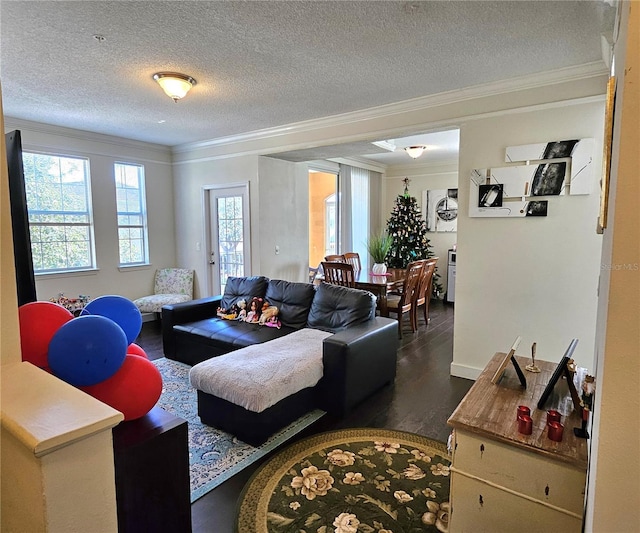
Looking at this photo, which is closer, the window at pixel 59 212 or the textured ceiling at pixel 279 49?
the textured ceiling at pixel 279 49

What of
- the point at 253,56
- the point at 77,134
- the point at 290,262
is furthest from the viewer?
the point at 290,262

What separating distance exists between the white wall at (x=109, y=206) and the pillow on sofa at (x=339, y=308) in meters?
3.38

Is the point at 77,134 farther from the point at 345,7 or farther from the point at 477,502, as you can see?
the point at 477,502

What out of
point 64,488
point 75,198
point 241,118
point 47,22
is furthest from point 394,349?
point 75,198

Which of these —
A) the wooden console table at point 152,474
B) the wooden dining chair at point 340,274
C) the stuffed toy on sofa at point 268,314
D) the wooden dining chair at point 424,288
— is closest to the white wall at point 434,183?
the wooden dining chair at point 424,288

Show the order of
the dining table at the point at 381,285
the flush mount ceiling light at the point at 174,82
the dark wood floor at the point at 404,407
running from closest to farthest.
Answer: the dark wood floor at the point at 404,407
the flush mount ceiling light at the point at 174,82
the dining table at the point at 381,285

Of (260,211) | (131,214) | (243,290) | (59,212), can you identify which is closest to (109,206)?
(131,214)

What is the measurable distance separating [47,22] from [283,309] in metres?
2.81

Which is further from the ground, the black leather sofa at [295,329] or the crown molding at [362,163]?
the crown molding at [362,163]

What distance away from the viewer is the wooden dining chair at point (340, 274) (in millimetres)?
4883

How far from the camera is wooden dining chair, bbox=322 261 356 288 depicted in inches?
192

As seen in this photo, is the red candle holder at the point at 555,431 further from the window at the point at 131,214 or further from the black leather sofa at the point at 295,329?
the window at the point at 131,214

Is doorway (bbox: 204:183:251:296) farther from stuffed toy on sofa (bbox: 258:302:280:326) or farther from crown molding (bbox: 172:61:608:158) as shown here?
stuffed toy on sofa (bbox: 258:302:280:326)

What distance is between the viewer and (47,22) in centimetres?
227
